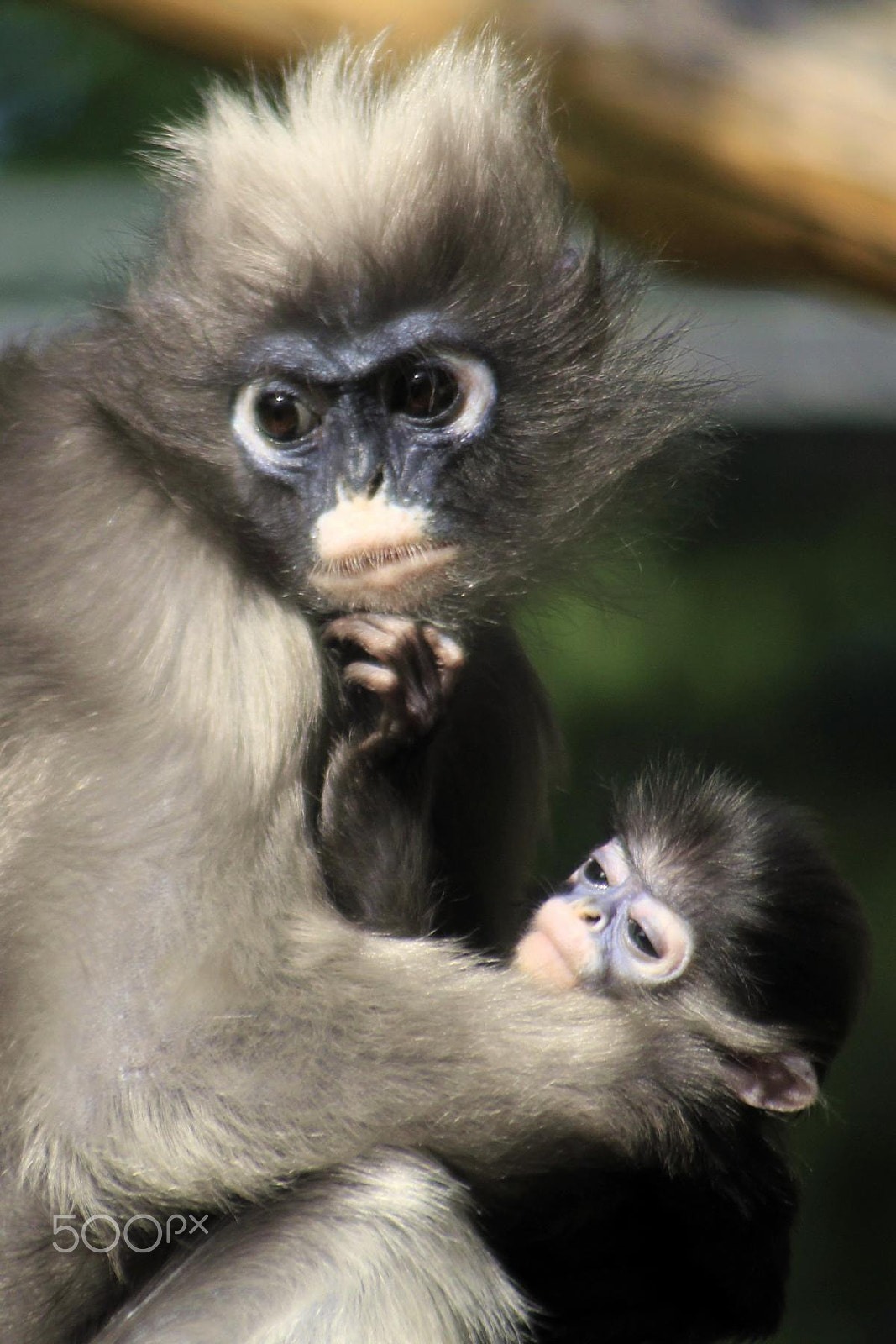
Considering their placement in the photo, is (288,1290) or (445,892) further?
(445,892)

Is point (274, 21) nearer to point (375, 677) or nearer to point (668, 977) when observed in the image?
point (375, 677)

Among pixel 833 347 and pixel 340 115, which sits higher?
pixel 340 115

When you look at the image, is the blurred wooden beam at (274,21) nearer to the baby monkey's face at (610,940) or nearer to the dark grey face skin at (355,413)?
the dark grey face skin at (355,413)

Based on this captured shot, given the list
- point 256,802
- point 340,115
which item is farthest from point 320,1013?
point 340,115

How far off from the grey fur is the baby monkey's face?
0.76ft

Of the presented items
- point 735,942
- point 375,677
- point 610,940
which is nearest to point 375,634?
point 375,677

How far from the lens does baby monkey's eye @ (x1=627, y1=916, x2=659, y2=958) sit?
276 centimetres

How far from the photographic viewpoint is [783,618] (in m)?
6.97

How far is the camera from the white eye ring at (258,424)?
2.48m

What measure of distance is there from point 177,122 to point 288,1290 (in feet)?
6.38

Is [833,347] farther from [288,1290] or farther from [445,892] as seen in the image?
[288,1290]

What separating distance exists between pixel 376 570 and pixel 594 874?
81 centimetres

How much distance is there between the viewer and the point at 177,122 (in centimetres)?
290

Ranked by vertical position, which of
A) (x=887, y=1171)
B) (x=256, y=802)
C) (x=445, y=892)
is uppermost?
(x=256, y=802)
